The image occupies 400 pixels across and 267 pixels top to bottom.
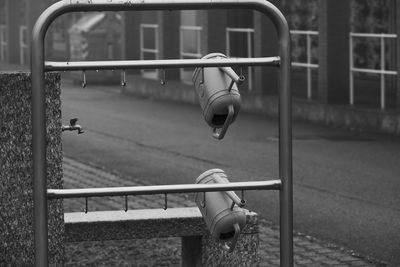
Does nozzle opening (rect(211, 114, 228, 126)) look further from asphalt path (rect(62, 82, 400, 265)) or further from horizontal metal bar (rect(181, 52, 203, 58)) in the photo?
horizontal metal bar (rect(181, 52, 203, 58))

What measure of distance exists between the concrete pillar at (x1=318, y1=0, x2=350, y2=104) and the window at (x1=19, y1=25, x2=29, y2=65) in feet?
67.0

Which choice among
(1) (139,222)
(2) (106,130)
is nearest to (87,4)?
(1) (139,222)

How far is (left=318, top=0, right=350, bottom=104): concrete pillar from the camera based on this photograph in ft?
65.9

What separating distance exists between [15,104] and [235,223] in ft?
3.72

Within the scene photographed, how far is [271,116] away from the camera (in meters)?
21.2

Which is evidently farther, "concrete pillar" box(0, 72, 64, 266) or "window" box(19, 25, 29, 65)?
"window" box(19, 25, 29, 65)

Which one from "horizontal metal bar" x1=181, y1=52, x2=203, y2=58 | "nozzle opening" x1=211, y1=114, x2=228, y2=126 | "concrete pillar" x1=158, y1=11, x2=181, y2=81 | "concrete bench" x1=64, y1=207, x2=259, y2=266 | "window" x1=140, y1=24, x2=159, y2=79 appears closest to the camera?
"nozzle opening" x1=211, y1=114, x2=228, y2=126

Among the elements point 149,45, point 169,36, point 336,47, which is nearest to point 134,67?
point 336,47

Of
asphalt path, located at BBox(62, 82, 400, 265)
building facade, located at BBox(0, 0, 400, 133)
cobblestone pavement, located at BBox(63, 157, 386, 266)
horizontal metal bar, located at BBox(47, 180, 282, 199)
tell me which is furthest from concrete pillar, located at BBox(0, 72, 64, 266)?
building facade, located at BBox(0, 0, 400, 133)

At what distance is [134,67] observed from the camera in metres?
5.16

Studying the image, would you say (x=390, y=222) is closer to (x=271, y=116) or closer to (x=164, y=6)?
(x=164, y=6)

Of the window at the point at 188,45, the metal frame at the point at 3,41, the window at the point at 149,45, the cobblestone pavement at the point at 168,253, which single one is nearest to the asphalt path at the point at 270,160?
the cobblestone pavement at the point at 168,253

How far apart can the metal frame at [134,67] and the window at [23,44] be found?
34.6 metres

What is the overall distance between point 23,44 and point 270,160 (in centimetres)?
2607
